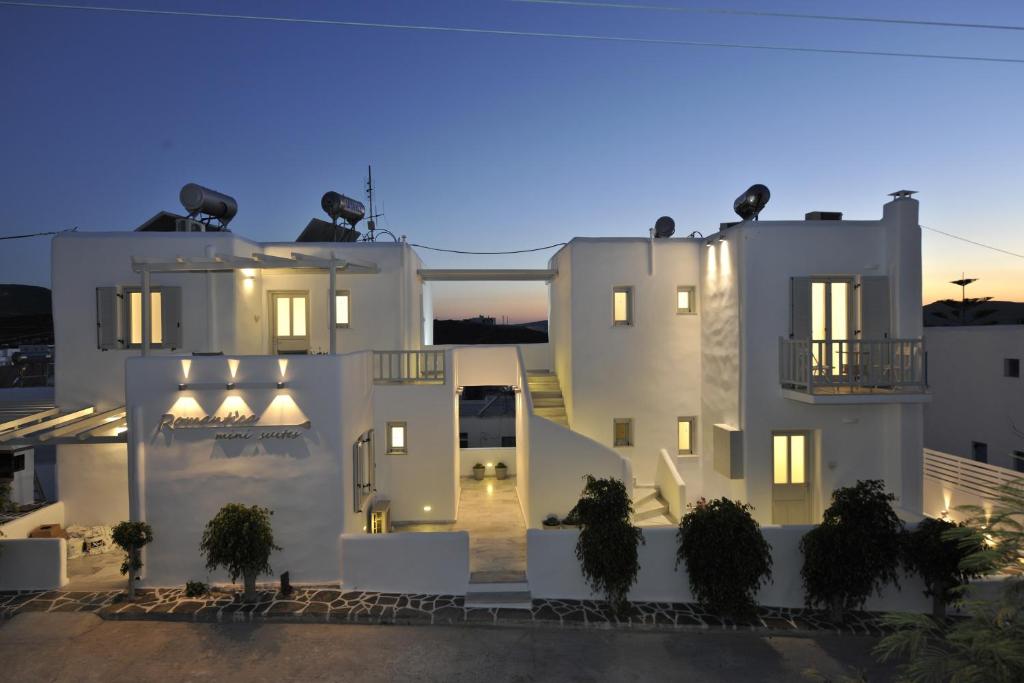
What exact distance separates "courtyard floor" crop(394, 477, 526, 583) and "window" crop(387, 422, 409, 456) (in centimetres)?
178

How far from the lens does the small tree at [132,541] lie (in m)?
9.48

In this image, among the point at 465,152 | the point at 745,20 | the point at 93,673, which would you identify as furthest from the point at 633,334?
the point at 93,673

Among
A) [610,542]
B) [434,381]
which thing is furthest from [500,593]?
[434,381]

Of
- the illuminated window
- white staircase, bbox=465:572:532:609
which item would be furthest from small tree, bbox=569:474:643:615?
the illuminated window

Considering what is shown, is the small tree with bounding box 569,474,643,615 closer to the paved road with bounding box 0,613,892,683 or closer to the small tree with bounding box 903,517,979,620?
the paved road with bounding box 0,613,892,683

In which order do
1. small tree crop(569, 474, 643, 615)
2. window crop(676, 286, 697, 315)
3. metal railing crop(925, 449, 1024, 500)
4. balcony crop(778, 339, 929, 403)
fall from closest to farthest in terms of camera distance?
small tree crop(569, 474, 643, 615) < balcony crop(778, 339, 929, 403) < metal railing crop(925, 449, 1024, 500) < window crop(676, 286, 697, 315)

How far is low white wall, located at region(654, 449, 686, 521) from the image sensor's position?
1252cm

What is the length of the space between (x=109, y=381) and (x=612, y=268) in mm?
12475

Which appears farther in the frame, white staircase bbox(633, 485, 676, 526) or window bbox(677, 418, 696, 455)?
window bbox(677, 418, 696, 455)

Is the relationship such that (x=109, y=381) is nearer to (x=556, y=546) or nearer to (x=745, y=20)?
(x=556, y=546)

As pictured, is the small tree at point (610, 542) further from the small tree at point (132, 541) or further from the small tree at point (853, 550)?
the small tree at point (132, 541)

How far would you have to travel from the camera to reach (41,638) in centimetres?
851

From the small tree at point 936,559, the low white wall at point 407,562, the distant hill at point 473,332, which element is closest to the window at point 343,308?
the low white wall at point 407,562

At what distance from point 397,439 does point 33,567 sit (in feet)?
23.3
